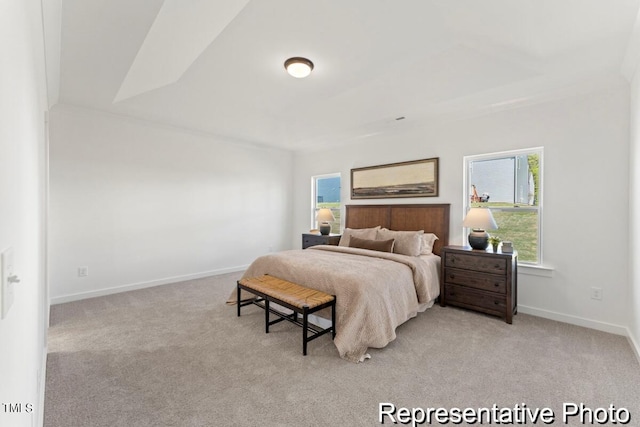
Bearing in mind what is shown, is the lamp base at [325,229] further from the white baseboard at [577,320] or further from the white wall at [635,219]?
the white wall at [635,219]

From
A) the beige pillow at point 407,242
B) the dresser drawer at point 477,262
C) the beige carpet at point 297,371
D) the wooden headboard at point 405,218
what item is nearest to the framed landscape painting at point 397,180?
the wooden headboard at point 405,218

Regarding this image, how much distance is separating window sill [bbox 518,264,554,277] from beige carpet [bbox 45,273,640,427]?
0.51 metres

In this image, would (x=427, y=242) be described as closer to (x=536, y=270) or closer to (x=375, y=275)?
(x=536, y=270)

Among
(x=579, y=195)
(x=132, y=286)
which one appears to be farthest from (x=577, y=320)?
(x=132, y=286)

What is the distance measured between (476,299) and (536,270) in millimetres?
783

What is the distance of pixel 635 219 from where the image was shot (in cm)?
261

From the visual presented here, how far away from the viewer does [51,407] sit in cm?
180

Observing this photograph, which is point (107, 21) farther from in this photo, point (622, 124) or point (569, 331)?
point (569, 331)

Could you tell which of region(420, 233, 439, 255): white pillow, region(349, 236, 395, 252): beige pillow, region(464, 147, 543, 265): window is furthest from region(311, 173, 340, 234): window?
region(464, 147, 543, 265): window

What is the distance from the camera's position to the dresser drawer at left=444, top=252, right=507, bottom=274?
3186 millimetres

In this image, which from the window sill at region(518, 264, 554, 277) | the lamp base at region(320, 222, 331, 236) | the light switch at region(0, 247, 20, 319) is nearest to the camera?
the light switch at region(0, 247, 20, 319)

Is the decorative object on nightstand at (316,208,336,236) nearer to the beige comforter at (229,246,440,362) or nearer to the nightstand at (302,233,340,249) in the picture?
the nightstand at (302,233,340,249)

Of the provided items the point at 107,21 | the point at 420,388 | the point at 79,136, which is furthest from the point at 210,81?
the point at 420,388

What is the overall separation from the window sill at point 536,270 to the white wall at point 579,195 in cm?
4
